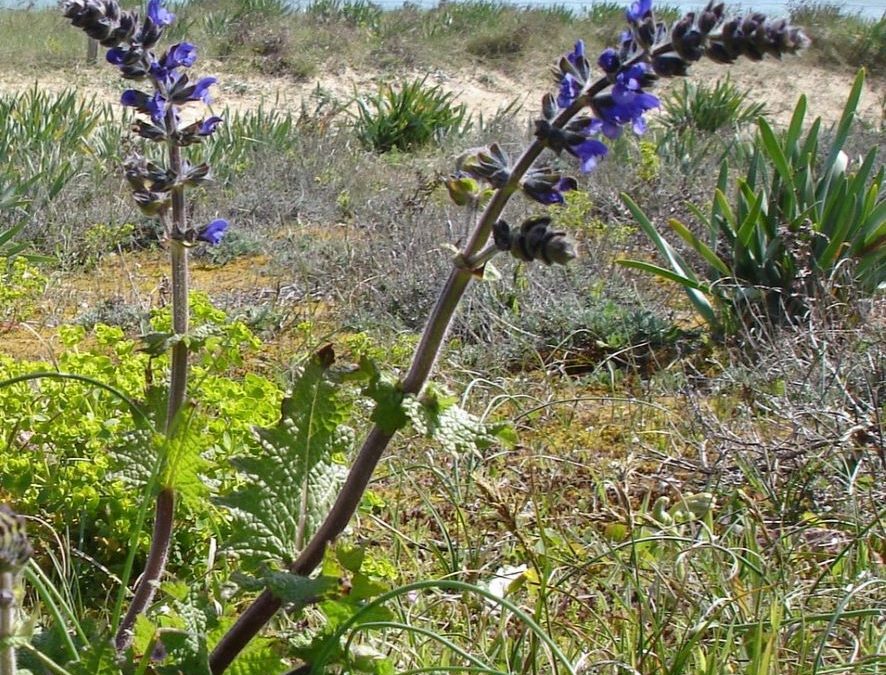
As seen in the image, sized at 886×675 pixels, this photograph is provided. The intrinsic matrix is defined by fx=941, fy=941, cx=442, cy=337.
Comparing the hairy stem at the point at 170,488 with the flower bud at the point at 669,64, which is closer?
the flower bud at the point at 669,64

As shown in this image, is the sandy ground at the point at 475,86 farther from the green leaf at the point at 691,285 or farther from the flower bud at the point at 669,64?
the flower bud at the point at 669,64

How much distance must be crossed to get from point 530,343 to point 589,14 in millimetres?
19265

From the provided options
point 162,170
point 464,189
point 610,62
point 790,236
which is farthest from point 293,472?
point 790,236

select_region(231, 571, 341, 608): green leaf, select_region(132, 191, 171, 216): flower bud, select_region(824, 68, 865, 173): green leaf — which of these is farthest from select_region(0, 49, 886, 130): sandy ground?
select_region(231, 571, 341, 608): green leaf

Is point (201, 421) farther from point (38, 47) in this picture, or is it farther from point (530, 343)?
point (38, 47)

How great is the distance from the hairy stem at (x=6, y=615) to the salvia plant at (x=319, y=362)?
9.5 inches

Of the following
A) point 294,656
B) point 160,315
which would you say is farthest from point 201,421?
point 160,315

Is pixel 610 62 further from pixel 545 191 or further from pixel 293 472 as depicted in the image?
pixel 293 472

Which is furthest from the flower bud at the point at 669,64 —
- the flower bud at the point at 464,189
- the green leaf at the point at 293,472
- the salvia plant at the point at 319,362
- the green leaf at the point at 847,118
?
the green leaf at the point at 847,118

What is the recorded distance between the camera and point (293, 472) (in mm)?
1287

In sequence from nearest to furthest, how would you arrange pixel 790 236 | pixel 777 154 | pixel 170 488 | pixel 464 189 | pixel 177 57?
pixel 464 189 < pixel 170 488 < pixel 177 57 < pixel 790 236 < pixel 777 154

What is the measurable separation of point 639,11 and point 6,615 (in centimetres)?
93

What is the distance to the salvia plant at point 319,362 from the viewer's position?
1054mm

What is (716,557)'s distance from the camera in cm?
181
